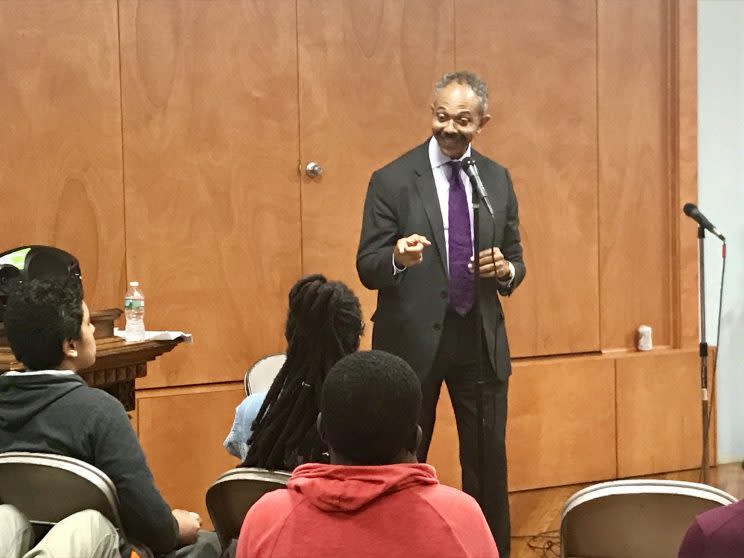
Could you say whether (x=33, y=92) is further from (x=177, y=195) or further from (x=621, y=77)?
(x=621, y=77)

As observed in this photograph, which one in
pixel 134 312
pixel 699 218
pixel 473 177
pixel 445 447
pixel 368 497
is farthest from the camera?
pixel 445 447

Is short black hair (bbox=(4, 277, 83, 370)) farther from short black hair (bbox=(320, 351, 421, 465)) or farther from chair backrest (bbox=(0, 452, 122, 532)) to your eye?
short black hair (bbox=(320, 351, 421, 465))

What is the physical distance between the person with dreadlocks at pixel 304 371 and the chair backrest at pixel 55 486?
1.61 feet

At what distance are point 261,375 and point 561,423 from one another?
1893 millimetres

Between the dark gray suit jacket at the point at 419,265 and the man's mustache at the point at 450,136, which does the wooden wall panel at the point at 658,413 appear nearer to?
the dark gray suit jacket at the point at 419,265

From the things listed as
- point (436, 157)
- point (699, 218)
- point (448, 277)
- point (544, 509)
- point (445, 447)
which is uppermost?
point (436, 157)

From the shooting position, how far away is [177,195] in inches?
175

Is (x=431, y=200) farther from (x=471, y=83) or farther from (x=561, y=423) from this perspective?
(x=561, y=423)

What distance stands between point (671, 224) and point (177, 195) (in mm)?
2554

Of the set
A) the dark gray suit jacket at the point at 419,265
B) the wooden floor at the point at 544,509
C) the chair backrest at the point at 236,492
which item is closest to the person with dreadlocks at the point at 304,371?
the chair backrest at the point at 236,492

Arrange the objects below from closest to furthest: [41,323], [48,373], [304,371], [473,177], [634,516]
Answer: [634,516] < [48,373] < [41,323] < [304,371] < [473,177]

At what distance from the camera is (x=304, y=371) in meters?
2.52

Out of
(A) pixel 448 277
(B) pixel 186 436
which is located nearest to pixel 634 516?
(A) pixel 448 277

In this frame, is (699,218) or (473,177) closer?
(473,177)
